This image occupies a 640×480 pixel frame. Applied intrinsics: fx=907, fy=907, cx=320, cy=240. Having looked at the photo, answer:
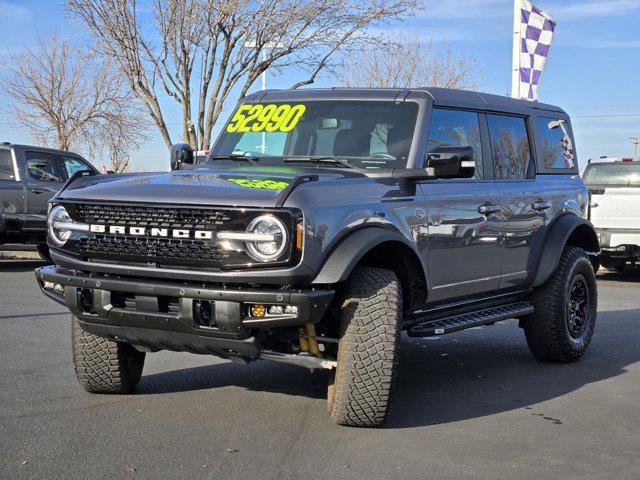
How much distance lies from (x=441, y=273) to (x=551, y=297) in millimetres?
1740

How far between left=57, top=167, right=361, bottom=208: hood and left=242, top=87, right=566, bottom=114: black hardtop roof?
2.79 ft

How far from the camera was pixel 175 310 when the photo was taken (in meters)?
4.77

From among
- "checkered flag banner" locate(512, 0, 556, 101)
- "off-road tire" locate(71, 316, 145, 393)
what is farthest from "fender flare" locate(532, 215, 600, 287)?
"checkered flag banner" locate(512, 0, 556, 101)

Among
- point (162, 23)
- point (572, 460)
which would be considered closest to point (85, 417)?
point (572, 460)

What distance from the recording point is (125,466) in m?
4.33

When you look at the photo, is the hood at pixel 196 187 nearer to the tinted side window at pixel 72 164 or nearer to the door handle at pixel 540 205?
the door handle at pixel 540 205

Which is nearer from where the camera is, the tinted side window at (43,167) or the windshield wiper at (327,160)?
the windshield wiper at (327,160)

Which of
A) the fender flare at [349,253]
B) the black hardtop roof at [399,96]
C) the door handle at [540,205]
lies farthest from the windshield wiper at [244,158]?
the door handle at [540,205]

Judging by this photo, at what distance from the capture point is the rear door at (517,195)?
664cm

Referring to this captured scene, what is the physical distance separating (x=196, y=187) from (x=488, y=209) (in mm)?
2363

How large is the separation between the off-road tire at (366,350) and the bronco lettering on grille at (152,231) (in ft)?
2.85

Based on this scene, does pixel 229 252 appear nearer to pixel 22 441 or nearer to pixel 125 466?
pixel 125 466

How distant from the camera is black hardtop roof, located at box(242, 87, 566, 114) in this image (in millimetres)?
6211

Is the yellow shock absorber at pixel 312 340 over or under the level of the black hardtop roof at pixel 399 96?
under
